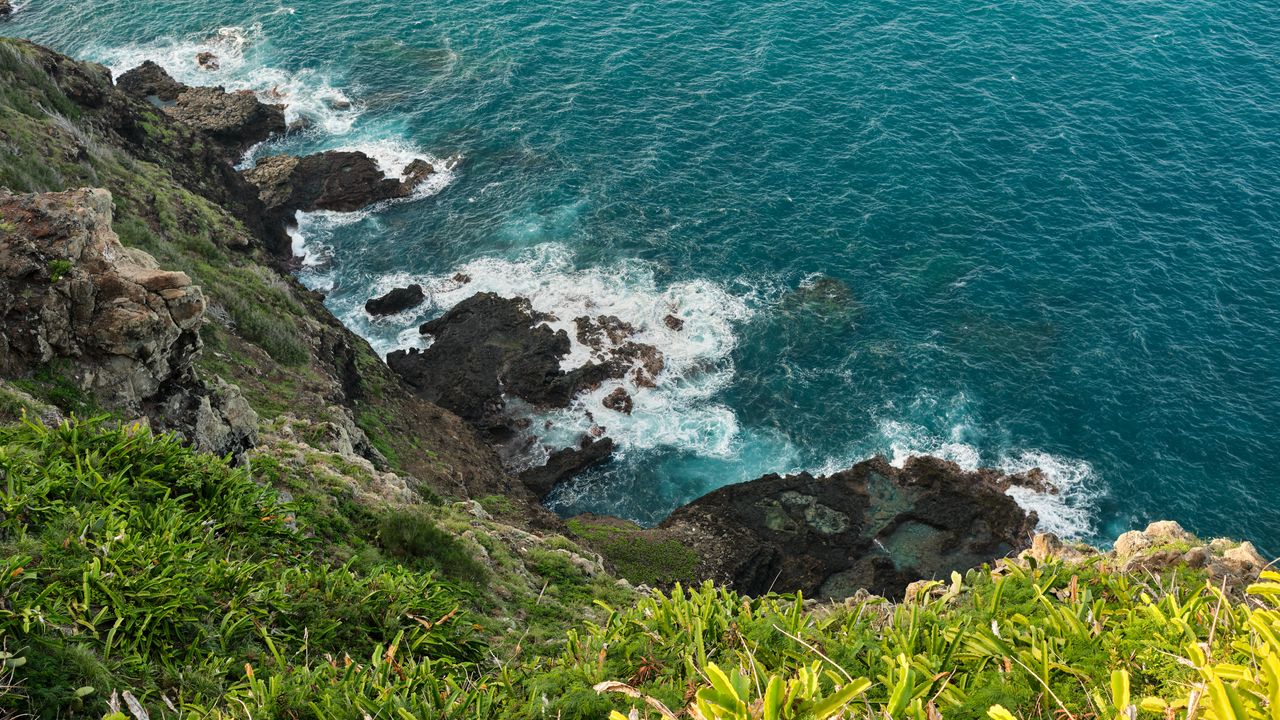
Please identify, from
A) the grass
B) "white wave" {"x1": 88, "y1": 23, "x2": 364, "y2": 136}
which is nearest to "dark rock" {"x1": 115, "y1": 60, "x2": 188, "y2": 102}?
"white wave" {"x1": 88, "y1": 23, "x2": 364, "y2": 136}

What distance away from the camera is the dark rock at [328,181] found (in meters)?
63.6

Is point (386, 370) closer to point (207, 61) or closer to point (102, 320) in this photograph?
point (102, 320)

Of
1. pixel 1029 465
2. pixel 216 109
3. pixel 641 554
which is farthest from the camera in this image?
pixel 216 109

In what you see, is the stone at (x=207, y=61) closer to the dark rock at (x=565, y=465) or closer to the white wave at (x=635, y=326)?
the white wave at (x=635, y=326)

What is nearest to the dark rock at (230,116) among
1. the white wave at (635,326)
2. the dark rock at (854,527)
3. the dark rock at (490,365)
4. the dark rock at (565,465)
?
the white wave at (635,326)

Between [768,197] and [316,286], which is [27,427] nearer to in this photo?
[316,286]

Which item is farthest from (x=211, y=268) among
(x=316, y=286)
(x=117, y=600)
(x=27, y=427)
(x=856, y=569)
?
(x=856, y=569)

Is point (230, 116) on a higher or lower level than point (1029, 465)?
higher

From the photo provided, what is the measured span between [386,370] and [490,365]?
22.9ft

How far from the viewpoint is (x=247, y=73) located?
256ft

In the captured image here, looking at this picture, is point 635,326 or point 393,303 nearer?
point 635,326

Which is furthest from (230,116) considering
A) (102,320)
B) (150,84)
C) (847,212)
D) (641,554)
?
(102,320)

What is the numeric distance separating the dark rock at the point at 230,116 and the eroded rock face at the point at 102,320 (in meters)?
48.8

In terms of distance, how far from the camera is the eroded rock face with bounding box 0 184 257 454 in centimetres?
2052
